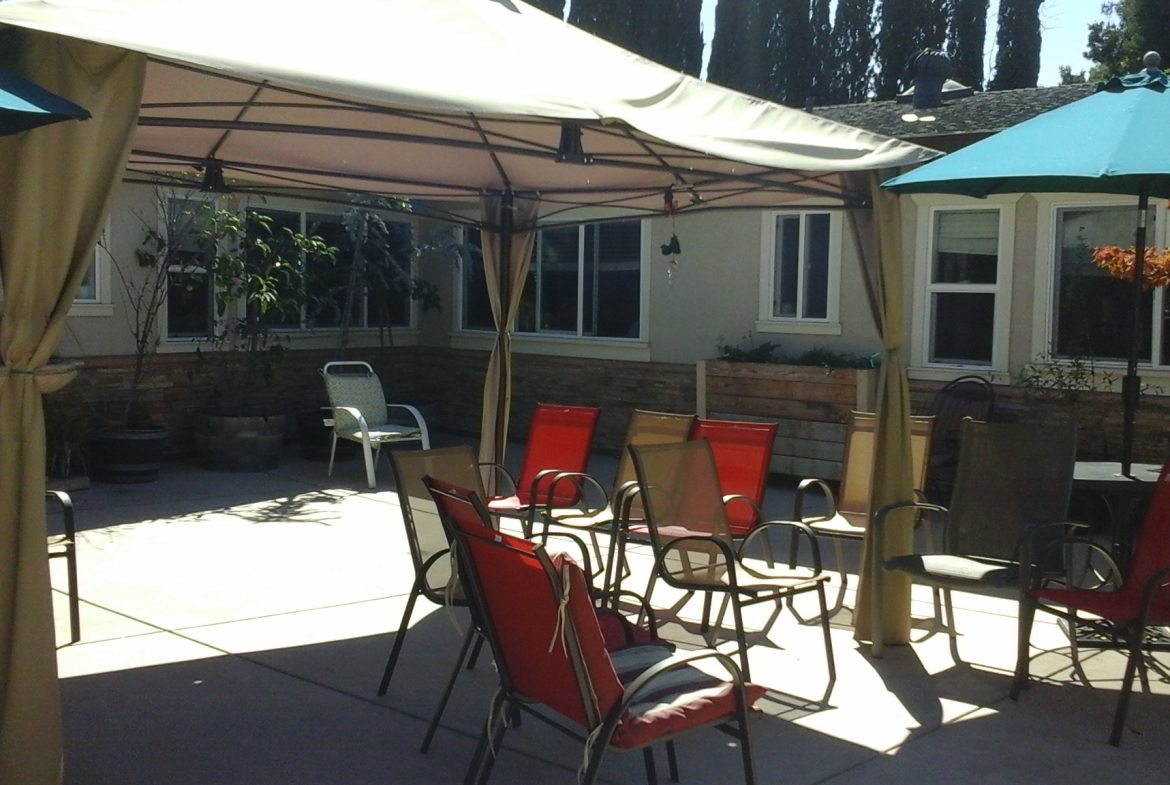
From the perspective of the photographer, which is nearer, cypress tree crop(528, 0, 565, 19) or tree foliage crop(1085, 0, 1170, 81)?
tree foliage crop(1085, 0, 1170, 81)

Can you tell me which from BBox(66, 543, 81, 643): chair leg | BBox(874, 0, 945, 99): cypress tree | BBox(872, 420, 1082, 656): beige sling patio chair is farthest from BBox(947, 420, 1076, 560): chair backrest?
BBox(874, 0, 945, 99): cypress tree

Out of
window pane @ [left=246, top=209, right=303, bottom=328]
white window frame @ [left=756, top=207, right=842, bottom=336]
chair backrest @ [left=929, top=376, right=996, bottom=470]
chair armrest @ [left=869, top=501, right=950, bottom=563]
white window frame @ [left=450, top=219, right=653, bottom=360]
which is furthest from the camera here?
white window frame @ [left=450, top=219, right=653, bottom=360]

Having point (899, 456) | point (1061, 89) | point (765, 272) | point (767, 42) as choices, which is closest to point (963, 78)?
point (767, 42)

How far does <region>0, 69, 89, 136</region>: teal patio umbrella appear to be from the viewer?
3.20 metres

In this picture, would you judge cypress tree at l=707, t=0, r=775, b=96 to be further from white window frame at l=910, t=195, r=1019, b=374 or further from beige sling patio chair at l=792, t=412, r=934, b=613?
beige sling patio chair at l=792, t=412, r=934, b=613

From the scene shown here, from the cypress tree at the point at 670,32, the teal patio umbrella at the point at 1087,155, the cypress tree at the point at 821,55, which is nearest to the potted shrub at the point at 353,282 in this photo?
the teal patio umbrella at the point at 1087,155

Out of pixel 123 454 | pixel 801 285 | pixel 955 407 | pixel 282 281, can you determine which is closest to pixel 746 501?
pixel 955 407

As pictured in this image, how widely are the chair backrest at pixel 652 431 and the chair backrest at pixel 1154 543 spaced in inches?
97.9

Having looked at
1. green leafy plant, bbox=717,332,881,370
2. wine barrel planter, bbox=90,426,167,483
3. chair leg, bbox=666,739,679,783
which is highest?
green leafy plant, bbox=717,332,881,370

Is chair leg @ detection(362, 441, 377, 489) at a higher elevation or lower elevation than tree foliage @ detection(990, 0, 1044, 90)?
lower

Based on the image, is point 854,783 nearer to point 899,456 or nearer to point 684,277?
point 899,456

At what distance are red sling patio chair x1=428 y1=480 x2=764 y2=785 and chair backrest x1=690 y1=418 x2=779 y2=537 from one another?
2787 mm

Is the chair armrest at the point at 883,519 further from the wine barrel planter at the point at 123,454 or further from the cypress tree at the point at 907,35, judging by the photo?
the cypress tree at the point at 907,35

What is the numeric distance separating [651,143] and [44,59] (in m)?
3.31
